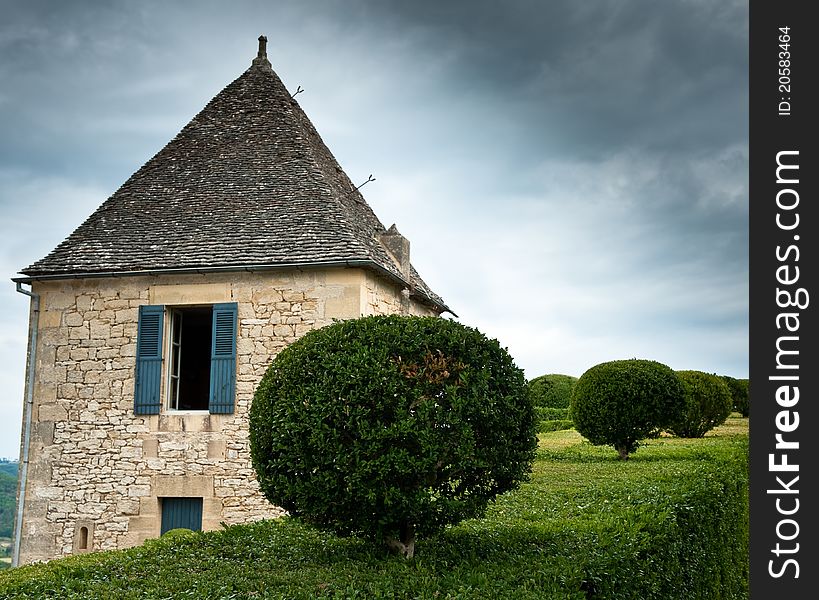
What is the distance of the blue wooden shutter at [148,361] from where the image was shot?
11.6m

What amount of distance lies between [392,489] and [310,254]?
6.40 metres

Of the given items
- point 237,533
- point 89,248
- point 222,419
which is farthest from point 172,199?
point 237,533

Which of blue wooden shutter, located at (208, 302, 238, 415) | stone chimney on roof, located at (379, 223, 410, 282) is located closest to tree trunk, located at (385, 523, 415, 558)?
blue wooden shutter, located at (208, 302, 238, 415)

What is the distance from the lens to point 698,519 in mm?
7902

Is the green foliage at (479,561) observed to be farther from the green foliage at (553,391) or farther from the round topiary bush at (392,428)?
the green foliage at (553,391)

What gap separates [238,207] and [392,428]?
8.25m

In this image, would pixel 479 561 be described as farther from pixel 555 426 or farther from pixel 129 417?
pixel 555 426

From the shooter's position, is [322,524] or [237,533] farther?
[237,533]

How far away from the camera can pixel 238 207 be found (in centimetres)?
1282

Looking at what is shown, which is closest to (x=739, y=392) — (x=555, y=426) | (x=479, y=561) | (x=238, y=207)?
(x=555, y=426)

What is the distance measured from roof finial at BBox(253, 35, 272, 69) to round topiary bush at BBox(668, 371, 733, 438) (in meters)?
15.4

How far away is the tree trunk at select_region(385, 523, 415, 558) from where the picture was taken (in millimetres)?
6051
